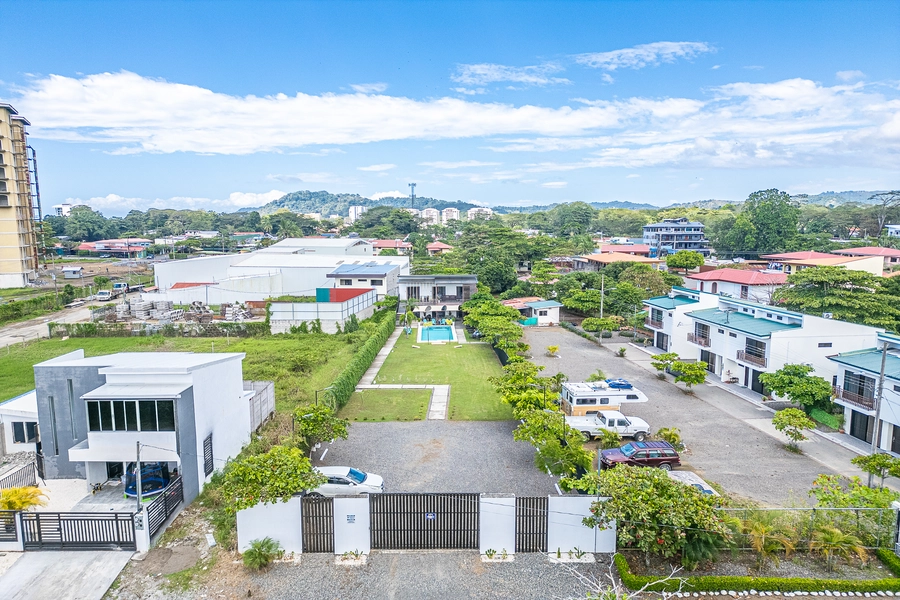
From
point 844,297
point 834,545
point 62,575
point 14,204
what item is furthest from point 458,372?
point 14,204

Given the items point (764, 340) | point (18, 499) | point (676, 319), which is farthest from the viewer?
point (676, 319)

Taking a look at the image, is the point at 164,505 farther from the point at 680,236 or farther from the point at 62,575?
the point at 680,236

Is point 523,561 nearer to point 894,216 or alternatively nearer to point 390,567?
point 390,567

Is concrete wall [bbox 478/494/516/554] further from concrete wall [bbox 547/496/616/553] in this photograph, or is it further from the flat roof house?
the flat roof house

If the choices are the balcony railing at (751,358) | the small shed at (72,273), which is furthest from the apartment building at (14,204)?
the balcony railing at (751,358)

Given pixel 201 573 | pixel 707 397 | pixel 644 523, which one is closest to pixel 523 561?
pixel 644 523

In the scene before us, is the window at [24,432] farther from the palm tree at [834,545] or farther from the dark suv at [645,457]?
the palm tree at [834,545]

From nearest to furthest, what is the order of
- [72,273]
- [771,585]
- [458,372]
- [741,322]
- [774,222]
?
1. [771,585]
2. [741,322]
3. [458,372]
4. [72,273]
5. [774,222]
